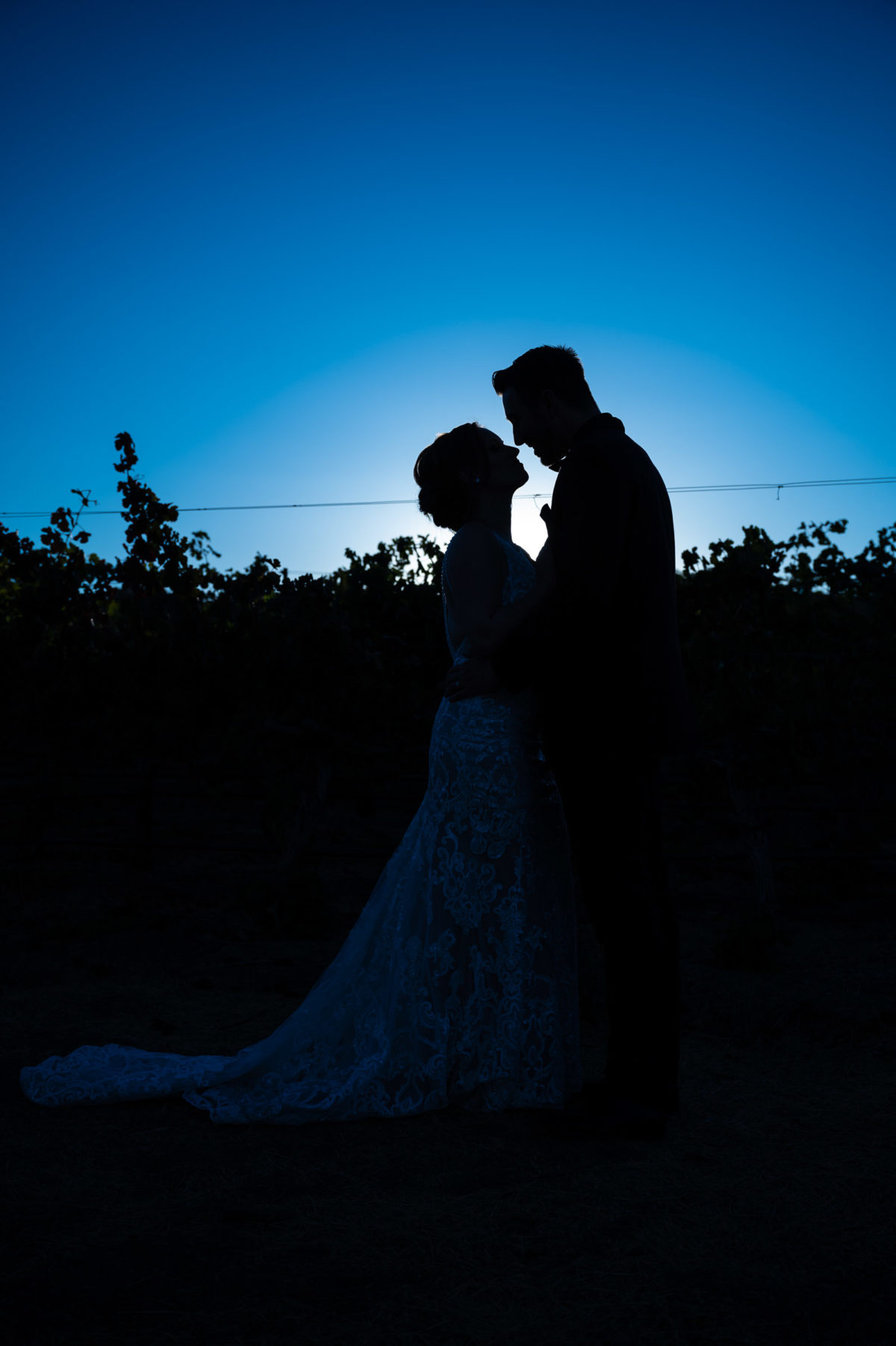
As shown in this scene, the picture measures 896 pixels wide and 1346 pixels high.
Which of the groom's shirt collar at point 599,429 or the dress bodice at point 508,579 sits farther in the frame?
the dress bodice at point 508,579

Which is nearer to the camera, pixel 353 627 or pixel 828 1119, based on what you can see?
pixel 828 1119

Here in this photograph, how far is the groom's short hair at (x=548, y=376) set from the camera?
338 centimetres

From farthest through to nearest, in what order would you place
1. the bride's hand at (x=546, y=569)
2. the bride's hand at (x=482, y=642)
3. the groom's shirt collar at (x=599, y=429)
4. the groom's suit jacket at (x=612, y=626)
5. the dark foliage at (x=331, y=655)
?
the dark foliage at (x=331, y=655)
the bride's hand at (x=546, y=569)
the bride's hand at (x=482, y=642)
the groom's shirt collar at (x=599, y=429)
the groom's suit jacket at (x=612, y=626)

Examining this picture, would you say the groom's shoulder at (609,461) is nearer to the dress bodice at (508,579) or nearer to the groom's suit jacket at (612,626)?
the groom's suit jacket at (612,626)

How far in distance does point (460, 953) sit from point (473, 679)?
101 centimetres

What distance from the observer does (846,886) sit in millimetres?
8305

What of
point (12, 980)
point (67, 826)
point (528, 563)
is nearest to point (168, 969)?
point (12, 980)

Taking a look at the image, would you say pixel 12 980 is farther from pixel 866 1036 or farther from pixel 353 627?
pixel 866 1036

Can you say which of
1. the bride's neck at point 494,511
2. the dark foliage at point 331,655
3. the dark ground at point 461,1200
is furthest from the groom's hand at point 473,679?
the dark foliage at point 331,655

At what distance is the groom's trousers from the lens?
3111 millimetres

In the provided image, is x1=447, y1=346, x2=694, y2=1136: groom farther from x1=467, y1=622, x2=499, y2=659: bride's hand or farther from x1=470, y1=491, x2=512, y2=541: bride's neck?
x1=470, y1=491, x2=512, y2=541: bride's neck

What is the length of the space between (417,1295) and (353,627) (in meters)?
6.33

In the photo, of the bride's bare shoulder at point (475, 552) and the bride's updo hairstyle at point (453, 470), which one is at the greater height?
the bride's updo hairstyle at point (453, 470)

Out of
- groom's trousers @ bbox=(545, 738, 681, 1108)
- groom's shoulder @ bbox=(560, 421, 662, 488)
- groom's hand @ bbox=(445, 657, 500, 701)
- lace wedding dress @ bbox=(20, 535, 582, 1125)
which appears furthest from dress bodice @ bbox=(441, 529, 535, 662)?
groom's trousers @ bbox=(545, 738, 681, 1108)
